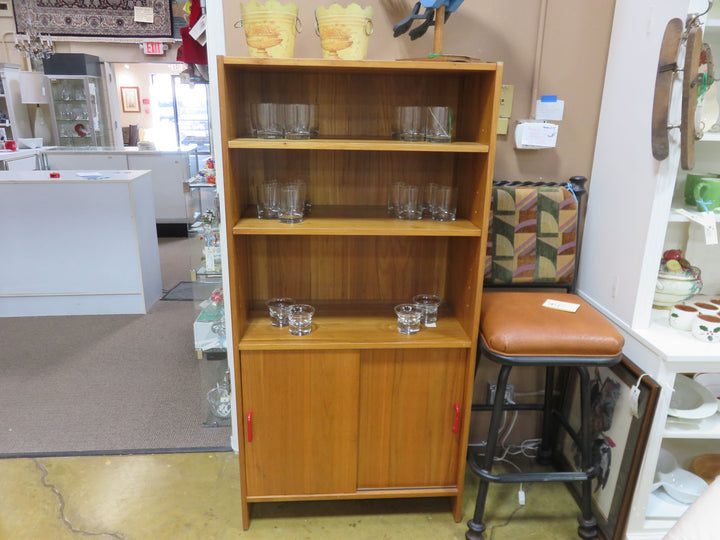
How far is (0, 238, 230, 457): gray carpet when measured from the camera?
242cm

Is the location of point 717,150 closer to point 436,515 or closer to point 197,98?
point 436,515

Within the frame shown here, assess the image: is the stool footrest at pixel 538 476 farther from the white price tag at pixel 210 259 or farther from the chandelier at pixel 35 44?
the chandelier at pixel 35 44

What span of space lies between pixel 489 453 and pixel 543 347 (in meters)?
0.43

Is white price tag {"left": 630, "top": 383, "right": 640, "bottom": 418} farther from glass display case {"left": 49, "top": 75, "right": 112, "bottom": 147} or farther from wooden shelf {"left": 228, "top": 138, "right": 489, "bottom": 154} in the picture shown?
glass display case {"left": 49, "top": 75, "right": 112, "bottom": 147}

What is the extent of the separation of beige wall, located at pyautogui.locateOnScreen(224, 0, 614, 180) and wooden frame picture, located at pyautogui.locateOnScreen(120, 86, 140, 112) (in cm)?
976

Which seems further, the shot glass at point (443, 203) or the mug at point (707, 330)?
the shot glass at point (443, 203)

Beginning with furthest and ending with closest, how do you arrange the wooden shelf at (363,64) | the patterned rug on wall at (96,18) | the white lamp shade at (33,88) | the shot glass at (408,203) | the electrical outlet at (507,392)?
the white lamp shade at (33,88), the patterned rug on wall at (96,18), the electrical outlet at (507,392), the shot glass at (408,203), the wooden shelf at (363,64)

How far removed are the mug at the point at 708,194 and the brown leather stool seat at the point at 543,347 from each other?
A: 478 mm

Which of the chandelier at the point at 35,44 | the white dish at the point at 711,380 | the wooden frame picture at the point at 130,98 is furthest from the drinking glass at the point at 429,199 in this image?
the wooden frame picture at the point at 130,98

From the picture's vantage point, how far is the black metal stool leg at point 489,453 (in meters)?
1.67

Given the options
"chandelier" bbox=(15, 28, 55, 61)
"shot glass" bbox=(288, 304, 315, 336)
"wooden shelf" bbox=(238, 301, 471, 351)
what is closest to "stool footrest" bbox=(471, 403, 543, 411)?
"wooden shelf" bbox=(238, 301, 471, 351)

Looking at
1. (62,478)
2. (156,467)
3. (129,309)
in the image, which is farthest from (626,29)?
(129,309)

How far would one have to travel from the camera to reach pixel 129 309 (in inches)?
153

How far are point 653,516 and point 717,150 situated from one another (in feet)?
4.39
